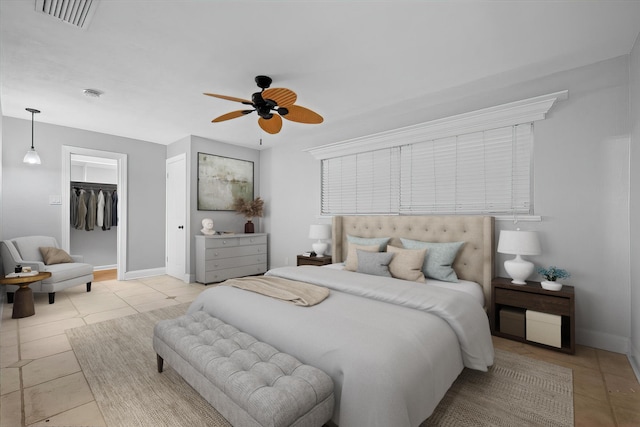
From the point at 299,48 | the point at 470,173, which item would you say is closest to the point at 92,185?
the point at 299,48

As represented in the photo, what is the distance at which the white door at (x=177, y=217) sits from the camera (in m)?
5.23

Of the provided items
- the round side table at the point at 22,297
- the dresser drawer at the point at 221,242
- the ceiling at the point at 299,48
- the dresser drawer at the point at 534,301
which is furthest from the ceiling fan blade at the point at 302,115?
the round side table at the point at 22,297

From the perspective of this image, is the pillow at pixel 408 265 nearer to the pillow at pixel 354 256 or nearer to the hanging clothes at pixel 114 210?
the pillow at pixel 354 256

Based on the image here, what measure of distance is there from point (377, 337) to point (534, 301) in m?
1.94

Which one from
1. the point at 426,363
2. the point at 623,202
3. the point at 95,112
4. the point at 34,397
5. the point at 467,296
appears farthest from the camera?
the point at 95,112

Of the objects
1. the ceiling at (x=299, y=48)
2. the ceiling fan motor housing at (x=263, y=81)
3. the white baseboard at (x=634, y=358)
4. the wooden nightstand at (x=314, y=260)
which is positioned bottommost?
the white baseboard at (x=634, y=358)

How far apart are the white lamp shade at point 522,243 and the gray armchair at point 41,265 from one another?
17.9 ft

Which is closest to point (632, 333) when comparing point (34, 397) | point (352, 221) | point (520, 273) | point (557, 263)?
point (557, 263)

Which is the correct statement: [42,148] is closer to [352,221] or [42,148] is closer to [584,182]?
[352,221]

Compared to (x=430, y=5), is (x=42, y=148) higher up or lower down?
lower down

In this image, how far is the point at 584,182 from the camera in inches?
104

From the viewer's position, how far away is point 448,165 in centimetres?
346

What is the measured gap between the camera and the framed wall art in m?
5.30

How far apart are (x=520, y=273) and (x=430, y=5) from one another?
2423 millimetres
